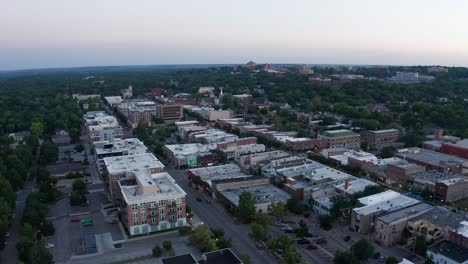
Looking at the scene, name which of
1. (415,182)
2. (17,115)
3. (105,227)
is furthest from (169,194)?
(17,115)

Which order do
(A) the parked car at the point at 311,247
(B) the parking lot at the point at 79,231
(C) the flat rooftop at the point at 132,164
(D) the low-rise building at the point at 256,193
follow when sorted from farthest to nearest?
(C) the flat rooftop at the point at 132,164 → (D) the low-rise building at the point at 256,193 → (B) the parking lot at the point at 79,231 → (A) the parked car at the point at 311,247

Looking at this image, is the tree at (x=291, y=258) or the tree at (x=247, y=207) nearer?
the tree at (x=291, y=258)

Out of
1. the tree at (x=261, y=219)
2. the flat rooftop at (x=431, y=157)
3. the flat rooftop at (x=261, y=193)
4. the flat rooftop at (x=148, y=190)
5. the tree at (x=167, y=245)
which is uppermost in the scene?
the flat rooftop at (x=148, y=190)

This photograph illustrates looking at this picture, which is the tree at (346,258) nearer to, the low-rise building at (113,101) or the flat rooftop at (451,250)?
the flat rooftop at (451,250)

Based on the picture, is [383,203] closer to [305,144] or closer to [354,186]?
[354,186]

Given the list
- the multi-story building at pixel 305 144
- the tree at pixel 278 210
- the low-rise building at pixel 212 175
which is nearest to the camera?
the tree at pixel 278 210

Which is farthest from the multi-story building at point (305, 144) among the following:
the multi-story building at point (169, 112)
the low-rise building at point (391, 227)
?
the multi-story building at point (169, 112)

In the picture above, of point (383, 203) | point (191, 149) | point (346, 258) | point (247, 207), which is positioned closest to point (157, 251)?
Answer: point (247, 207)
